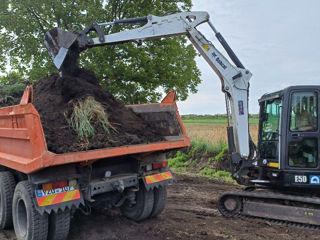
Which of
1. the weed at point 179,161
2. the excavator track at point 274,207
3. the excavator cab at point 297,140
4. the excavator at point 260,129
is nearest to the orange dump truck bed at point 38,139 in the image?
the excavator at point 260,129

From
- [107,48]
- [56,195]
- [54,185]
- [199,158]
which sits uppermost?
[107,48]

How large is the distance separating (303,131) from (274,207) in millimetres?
1424

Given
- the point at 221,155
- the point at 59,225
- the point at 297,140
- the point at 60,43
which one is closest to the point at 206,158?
the point at 221,155

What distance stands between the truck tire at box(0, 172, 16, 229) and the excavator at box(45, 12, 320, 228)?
2.03 meters

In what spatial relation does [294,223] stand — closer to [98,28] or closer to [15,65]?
[98,28]

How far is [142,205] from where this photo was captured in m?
5.64

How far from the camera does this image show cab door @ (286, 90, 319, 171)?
576 centimetres

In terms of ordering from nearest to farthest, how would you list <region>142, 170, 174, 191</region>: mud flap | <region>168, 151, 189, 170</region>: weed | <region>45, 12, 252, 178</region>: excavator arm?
1. <region>142, 170, 174, 191</region>: mud flap
2. <region>45, 12, 252, 178</region>: excavator arm
3. <region>168, 151, 189, 170</region>: weed

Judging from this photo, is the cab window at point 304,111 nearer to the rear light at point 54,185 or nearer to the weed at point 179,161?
the rear light at point 54,185

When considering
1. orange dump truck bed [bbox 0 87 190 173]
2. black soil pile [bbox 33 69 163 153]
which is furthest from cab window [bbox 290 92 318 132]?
black soil pile [bbox 33 69 163 153]

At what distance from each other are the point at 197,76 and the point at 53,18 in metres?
6.64

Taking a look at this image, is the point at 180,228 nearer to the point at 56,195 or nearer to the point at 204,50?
the point at 56,195

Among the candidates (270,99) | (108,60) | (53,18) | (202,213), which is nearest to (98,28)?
(270,99)

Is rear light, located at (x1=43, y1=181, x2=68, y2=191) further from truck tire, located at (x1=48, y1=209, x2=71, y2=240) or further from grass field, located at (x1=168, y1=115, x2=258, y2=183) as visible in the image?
grass field, located at (x1=168, y1=115, x2=258, y2=183)
